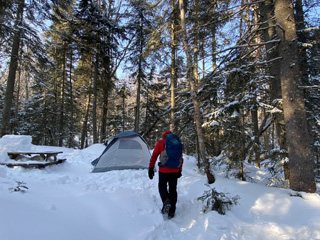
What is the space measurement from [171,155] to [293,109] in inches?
110

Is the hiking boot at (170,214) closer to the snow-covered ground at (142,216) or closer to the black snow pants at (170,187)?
the snow-covered ground at (142,216)

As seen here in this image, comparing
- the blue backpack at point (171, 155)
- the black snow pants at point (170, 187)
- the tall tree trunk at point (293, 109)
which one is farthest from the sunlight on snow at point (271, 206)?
the blue backpack at point (171, 155)

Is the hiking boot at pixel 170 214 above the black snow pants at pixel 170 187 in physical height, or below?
below

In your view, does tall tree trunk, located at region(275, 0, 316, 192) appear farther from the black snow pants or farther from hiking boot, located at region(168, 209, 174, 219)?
hiking boot, located at region(168, 209, 174, 219)

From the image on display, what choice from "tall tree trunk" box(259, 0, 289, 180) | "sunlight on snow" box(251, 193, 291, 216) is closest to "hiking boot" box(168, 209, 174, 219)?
"sunlight on snow" box(251, 193, 291, 216)

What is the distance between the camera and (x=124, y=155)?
7.65m

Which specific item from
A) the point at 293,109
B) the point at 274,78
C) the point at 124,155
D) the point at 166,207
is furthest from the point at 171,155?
the point at 124,155

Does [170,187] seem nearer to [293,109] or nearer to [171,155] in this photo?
[171,155]

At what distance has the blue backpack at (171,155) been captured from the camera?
3920 mm

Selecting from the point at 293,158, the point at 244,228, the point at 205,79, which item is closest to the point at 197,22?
the point at 205,79

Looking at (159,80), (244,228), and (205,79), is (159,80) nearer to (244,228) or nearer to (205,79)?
(205,79)

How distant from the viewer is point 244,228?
10.6ft

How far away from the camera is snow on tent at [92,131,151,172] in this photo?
7.36 metres

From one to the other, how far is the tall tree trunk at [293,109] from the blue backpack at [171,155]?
2405mm
